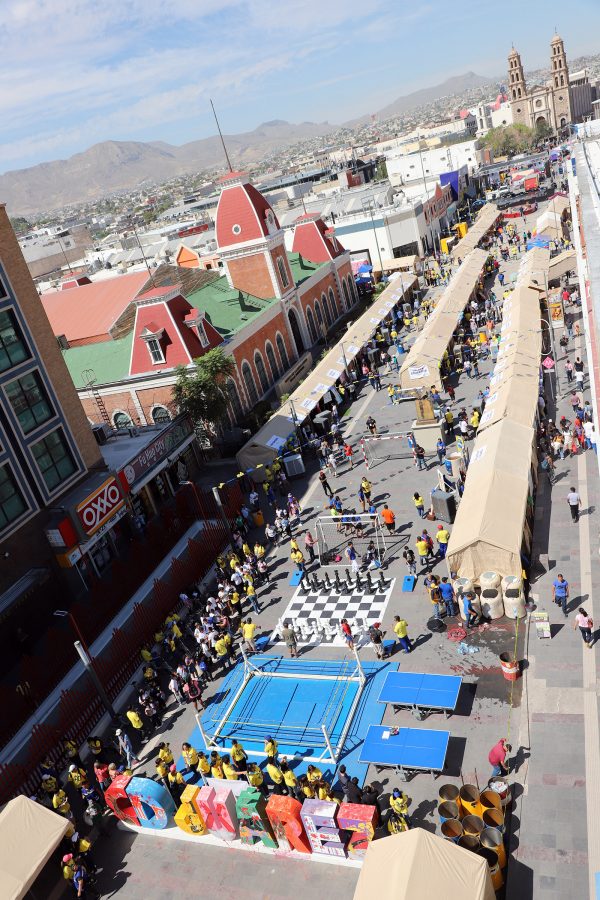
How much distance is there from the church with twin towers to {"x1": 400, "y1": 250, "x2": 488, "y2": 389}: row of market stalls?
129827 mm

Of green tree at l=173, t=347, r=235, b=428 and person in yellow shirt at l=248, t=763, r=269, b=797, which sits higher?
green tree at l=173, t=347, r=235, b=428

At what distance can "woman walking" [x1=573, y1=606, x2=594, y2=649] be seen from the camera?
16.7 metres

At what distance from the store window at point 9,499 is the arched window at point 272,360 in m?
22.5

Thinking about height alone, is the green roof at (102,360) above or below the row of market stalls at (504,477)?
above

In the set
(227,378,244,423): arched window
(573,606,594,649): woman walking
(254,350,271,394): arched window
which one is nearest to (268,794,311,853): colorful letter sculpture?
(573,606,594,649): woman walking

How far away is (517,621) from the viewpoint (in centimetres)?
1878

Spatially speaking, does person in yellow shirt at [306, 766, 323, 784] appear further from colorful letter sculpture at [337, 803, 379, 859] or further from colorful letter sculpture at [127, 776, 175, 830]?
colorful letter sculpture at [127, 776, 175, 830]

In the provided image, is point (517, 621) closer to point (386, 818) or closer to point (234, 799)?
point (386, 818)

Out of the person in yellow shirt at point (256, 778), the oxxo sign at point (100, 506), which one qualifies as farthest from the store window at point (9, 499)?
the person in yellow shirt at point (256, 778)

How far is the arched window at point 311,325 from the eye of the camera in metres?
50.4

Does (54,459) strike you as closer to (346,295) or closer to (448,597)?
(448,597)

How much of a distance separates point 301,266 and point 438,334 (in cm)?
1913

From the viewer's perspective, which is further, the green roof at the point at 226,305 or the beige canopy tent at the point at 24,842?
the green roof at the point at 226,305

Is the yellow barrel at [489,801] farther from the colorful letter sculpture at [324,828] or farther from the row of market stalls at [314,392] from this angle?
the row of market stalls at [314,392]
